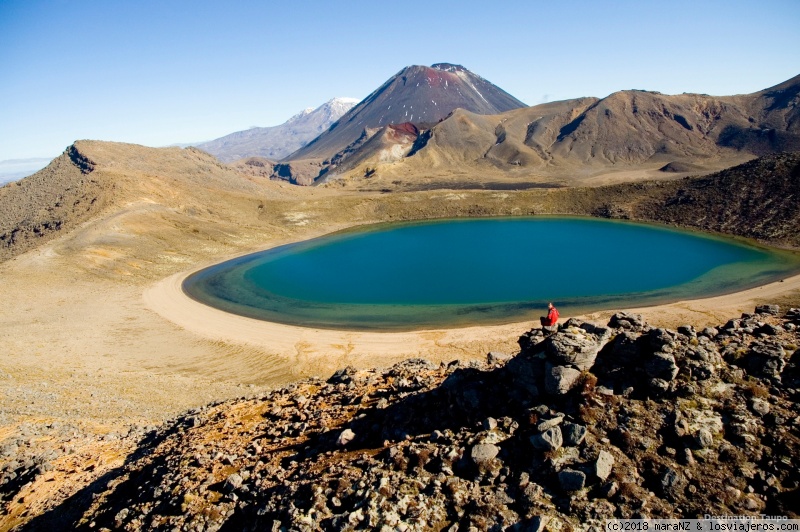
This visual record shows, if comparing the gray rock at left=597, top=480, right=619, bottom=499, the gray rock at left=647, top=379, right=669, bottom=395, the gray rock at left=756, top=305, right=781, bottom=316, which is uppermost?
the gray rock at left=647, top=379, right=669, bottom=395

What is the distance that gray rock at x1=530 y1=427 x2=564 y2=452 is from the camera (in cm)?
1131

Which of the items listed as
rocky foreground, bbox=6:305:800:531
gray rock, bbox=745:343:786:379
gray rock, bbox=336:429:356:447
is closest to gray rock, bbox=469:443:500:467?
rocky foreground, bbox=6:305:800:531

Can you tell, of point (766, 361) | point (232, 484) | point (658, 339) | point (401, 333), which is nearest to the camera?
point (766, 361)

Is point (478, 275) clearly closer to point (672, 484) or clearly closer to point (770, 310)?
point (770, 310)

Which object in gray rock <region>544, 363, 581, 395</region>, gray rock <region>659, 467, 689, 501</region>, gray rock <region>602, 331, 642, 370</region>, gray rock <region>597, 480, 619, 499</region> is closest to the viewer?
gray rock <region>659, 467, 689, 501</region>

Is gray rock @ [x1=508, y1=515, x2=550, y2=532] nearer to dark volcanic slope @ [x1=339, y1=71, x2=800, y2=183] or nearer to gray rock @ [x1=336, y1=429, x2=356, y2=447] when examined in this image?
gray rock @ [x1=336, y1=429, x2=356, y2=447]

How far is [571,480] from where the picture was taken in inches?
414

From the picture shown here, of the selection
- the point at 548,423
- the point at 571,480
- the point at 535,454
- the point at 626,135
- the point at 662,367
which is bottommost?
the point at 571,480

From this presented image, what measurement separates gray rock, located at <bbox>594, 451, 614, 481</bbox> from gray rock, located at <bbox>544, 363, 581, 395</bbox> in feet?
6.93

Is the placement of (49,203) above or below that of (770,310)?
above

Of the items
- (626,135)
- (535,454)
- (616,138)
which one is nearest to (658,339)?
(535,454)

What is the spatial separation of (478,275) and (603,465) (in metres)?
50.2

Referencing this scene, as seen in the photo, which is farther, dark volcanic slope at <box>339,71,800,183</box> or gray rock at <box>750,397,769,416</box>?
dark volcanic slope at <box>339,71,800,183</box>

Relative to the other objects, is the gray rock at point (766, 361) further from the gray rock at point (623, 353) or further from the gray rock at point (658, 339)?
the gray rock at point (623, 353)
